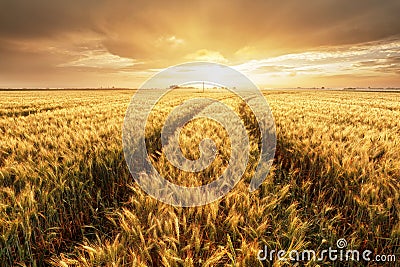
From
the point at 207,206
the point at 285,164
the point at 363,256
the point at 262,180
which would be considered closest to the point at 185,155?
the point at 262,180

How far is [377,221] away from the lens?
2.24m

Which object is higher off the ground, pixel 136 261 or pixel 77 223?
pixel 136 261

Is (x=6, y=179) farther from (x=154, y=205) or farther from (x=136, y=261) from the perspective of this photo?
(x=136, y=261)

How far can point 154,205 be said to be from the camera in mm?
2275

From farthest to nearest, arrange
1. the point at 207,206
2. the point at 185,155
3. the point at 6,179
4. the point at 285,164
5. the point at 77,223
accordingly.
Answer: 1. the point at 285,164
2. the point at 185,155
3. the point at 6,179
4. the point at 77,223
5. the point at 207,206

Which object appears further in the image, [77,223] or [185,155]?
[185,155]

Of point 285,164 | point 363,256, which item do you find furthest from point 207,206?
point 285,164

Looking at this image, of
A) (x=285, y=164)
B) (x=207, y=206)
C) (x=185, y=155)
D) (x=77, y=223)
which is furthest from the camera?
(x=285, y=164)

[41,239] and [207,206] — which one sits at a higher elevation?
[207,206]

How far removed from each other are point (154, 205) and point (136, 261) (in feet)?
2.72

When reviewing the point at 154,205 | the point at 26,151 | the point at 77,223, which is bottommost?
the point at 77,223

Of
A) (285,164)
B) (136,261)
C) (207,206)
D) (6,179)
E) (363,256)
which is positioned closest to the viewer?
(136,261)

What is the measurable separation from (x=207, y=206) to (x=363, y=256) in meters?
1.54

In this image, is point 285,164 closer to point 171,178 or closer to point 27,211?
point 171,178
